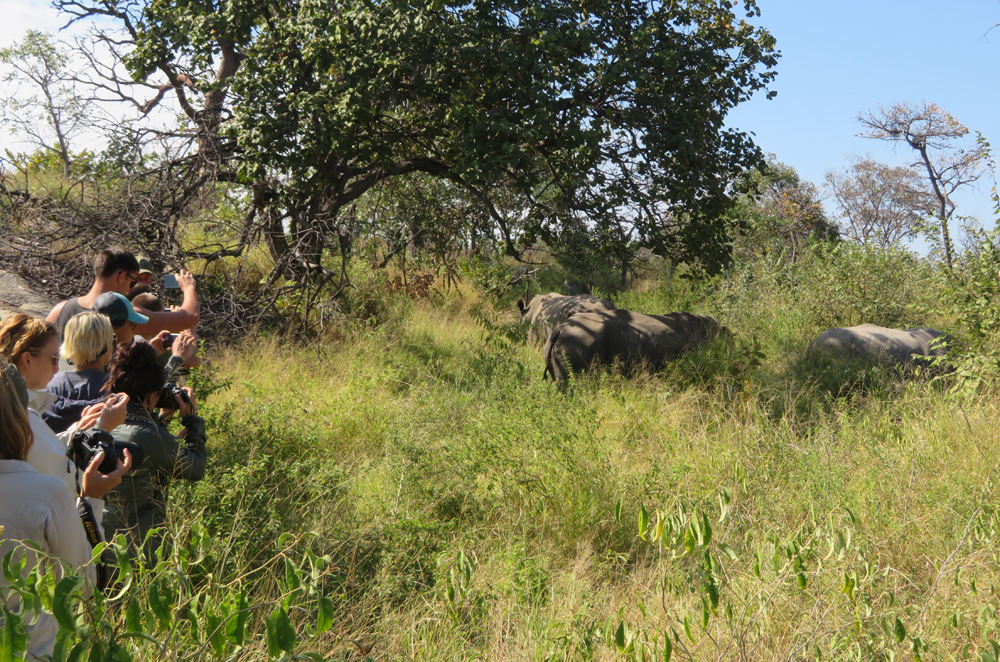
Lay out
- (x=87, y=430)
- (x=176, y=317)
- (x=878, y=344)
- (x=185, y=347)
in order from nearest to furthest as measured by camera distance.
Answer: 1. (x=87, y=430)
2. (x=185, y=347)
3. (x=176, y=317)
4. (x=878, y=344)

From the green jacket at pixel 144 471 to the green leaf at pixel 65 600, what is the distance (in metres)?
1.81

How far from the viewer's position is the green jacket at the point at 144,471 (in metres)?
2.96

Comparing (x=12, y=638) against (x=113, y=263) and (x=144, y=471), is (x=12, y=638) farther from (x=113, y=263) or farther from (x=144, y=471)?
(x=113, y=263)

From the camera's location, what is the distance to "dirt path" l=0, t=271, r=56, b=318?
6614 mm

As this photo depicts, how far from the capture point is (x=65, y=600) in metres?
1.20

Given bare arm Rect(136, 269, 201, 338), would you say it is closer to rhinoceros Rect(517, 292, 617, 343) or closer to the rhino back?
rhinoceros Rect(517, 292, 617, 343)

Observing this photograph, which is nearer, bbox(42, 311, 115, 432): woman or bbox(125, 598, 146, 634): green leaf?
bbox(125, 598, 146, 634): green leaf

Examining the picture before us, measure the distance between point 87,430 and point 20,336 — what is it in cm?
51

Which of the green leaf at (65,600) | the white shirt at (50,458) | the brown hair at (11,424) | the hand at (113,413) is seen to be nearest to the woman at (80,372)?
the hand at (113,413)

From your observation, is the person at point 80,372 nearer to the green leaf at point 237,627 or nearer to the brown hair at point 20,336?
the brown hair at point 20,336

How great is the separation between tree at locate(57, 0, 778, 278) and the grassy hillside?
175cm

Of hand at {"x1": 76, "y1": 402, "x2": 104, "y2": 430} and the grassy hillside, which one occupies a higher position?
hand at {"x1": 76, "y1": 402, "x2": 104, "y2": 430}

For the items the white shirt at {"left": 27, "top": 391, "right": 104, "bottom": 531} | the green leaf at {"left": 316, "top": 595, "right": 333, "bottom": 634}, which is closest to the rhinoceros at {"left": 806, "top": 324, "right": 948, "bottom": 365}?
the white shirt at {"left": 27, "top": 391, "right": 104, "bottom": 531}

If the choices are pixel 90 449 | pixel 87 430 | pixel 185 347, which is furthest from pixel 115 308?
pixel 90 449
